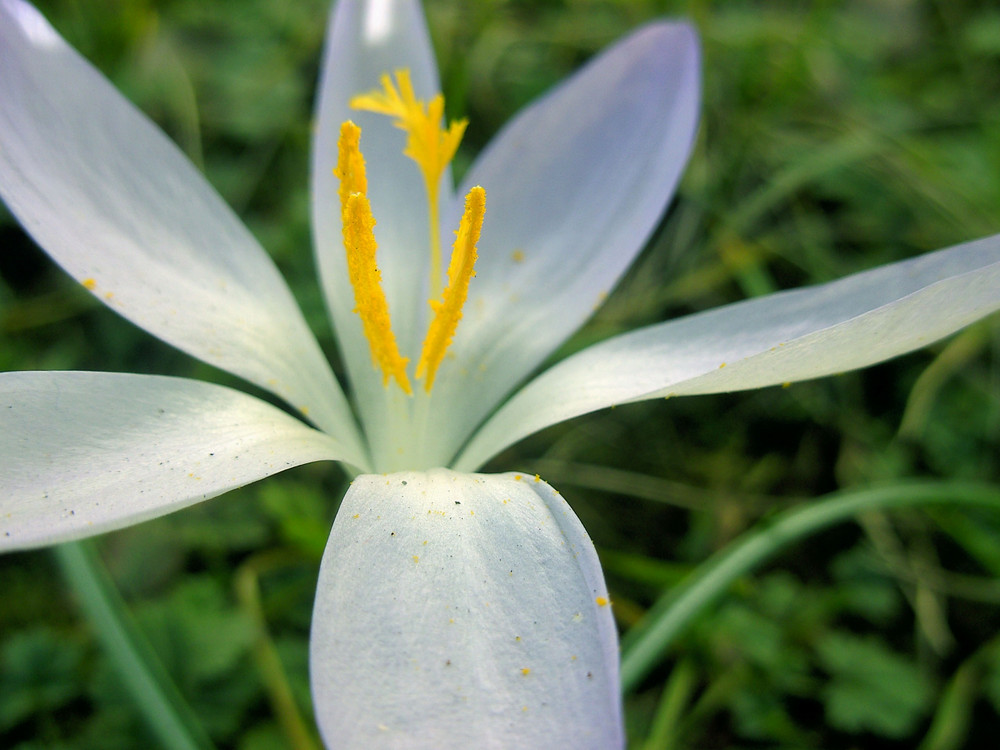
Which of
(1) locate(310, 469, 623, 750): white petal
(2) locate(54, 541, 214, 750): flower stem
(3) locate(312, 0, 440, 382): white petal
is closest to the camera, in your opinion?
(1) locate(310, 469, 623, 750): white petal

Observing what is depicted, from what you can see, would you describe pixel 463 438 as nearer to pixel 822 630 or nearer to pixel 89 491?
pixel 89 491

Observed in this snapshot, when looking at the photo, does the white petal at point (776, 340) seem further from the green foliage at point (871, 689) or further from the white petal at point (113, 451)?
the green foliage at point (871, 689)

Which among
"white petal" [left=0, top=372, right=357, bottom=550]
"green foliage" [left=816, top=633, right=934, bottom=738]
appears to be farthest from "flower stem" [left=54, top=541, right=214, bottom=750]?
"green foliage" [left=816, top=633, right=934, bottom=738]

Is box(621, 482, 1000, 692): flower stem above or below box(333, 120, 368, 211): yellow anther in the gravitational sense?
below

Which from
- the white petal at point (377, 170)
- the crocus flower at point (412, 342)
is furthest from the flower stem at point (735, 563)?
the white petal at point (377, 170)

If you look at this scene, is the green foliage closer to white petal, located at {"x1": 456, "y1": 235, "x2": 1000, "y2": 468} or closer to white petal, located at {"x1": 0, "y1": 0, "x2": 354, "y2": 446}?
white petal, located at {"x1": 456, "y1": 235, "x2": 1000, "y2": 468}

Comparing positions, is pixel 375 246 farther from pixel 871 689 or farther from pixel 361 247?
pixel 871 689

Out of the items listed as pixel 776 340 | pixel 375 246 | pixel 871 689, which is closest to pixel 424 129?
pixel 375 246

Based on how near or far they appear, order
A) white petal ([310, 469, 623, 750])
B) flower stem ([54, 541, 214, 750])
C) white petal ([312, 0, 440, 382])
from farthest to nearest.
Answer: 1. white petal ([312, 0, 440, 382])
2. flower stem ([54, 541, 214, 750])
3. white petal ([310, 469, 623, 750])
